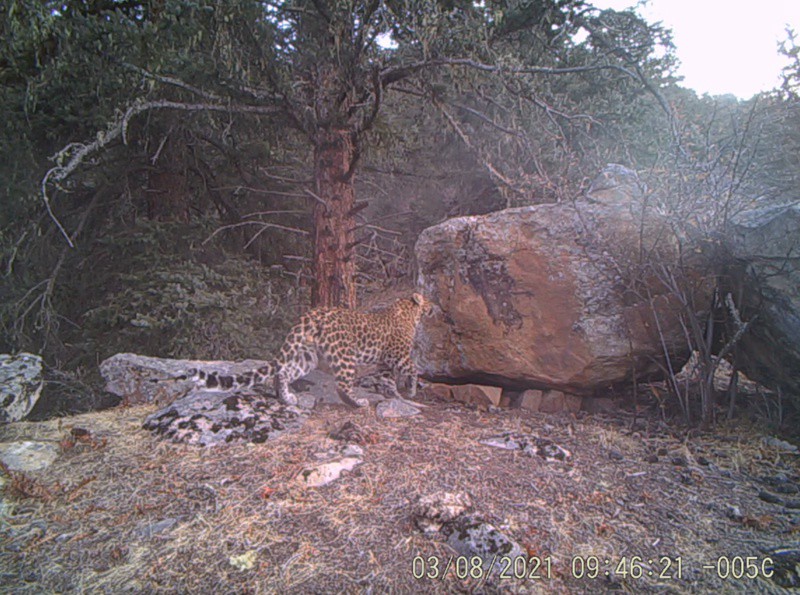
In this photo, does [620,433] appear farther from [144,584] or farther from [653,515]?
[144,584]

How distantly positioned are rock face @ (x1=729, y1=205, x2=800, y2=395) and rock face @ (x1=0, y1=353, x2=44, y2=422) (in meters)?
8.03

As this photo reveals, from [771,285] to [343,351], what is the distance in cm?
472

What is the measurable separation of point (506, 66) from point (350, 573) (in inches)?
208

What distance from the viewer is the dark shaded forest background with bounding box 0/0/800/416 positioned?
550 centimetres

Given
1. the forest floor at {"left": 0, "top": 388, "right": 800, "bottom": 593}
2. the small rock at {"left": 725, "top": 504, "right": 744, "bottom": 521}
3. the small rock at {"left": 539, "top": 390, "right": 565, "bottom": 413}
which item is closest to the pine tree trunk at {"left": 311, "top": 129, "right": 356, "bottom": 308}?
the forest floor at {"left": 0, "top": 388, "right": 800, "bottom": 593}

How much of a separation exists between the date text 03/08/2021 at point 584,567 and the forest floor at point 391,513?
0.01 m

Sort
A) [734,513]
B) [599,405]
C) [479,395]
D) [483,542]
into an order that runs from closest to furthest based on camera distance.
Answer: [483,542], [734,513], [599,405], [479,395]

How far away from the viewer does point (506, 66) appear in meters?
5.64

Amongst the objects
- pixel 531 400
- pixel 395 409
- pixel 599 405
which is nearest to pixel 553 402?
pixel 531 400

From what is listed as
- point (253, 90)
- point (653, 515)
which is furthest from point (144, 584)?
point (253, 90)

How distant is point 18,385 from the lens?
19.3 ft

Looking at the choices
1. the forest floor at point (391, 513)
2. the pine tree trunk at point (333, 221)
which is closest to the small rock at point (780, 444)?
the forest floor at point (391, 513)

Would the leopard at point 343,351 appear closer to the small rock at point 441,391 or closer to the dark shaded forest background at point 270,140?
the small rock at point 441,391

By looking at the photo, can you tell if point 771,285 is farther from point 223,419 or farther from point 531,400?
point 223,419
